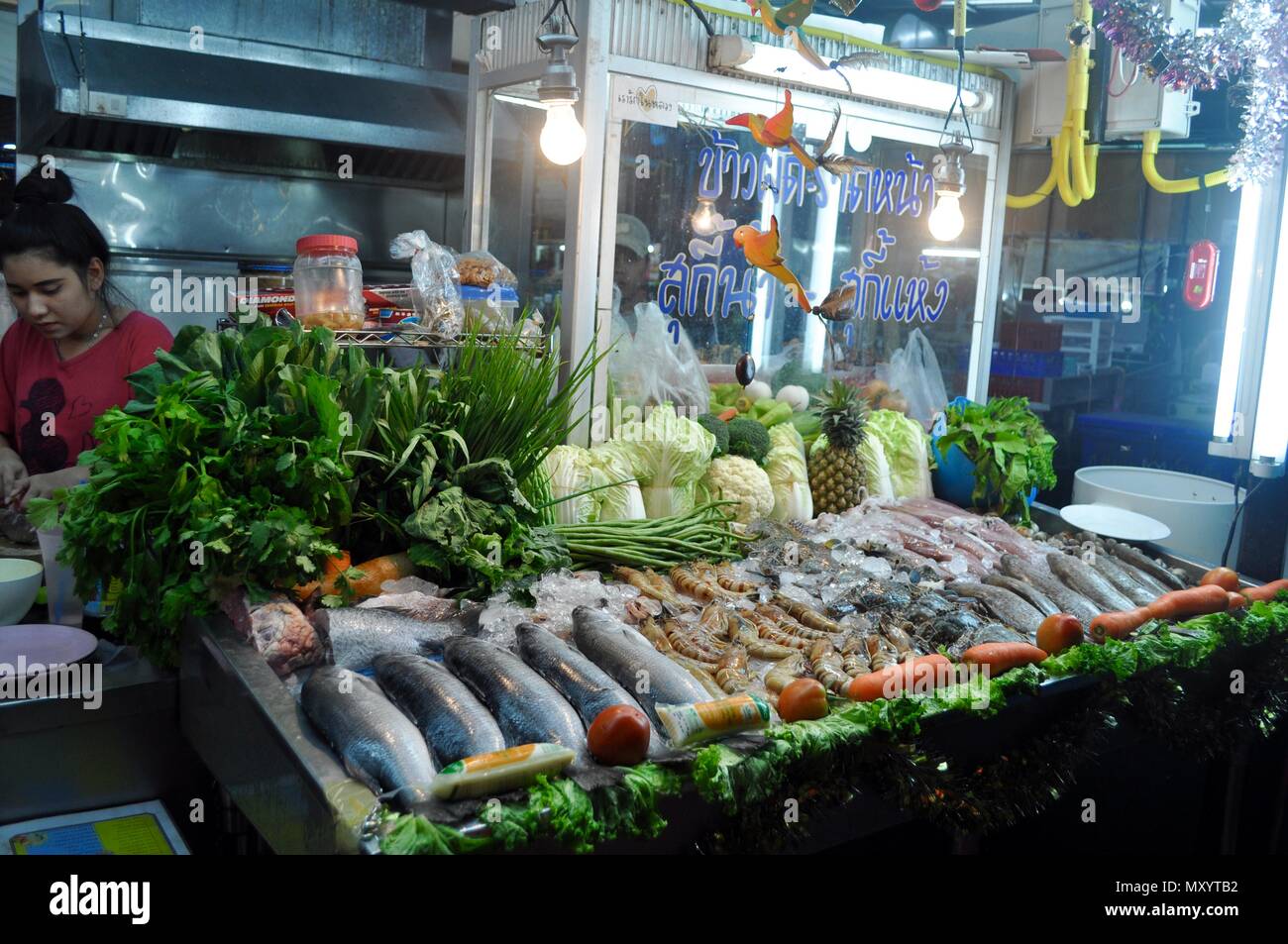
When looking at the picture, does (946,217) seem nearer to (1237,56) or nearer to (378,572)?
(1237,56)

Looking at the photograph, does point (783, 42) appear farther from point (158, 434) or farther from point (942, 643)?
point (158, 434)

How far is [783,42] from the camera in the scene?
417cm

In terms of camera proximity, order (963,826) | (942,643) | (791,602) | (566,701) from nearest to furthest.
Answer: (566,701)
(963,826)
(942,643)
(791,602)

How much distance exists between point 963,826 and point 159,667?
2046 mm

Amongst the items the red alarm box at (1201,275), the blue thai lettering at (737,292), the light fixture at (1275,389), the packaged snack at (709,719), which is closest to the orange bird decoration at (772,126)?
the blue thai lettering at (737,292)

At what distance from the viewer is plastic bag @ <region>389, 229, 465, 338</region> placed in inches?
142

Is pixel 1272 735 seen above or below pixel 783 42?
below

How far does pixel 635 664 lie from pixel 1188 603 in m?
1.82

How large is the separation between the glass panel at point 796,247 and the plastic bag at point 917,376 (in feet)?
0.08

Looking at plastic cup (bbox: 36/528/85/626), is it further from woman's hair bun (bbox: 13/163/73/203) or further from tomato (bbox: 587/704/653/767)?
tomato (bbox: 587/704/653/767)

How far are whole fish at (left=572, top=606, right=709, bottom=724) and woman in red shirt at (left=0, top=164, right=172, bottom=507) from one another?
6.32 ft

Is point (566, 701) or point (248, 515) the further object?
point (248, 515)

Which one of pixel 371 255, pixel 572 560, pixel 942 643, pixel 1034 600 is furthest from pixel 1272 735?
pixel 371 255
